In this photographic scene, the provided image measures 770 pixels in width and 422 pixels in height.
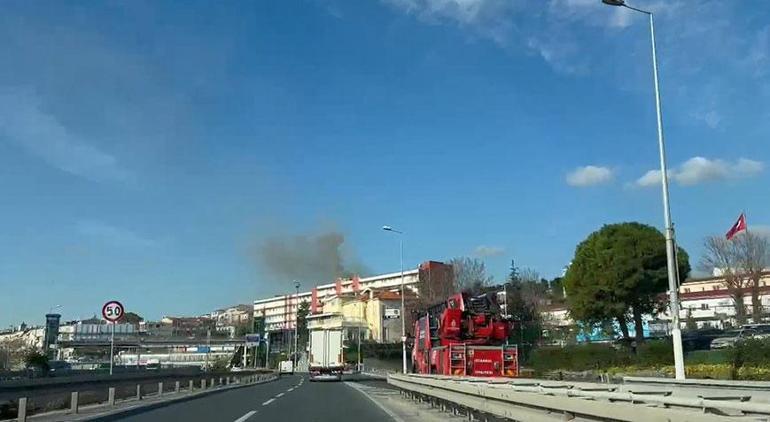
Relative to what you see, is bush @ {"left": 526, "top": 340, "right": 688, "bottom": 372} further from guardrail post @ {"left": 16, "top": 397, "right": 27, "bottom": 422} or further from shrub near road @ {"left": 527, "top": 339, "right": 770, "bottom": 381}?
guardrail post @ {"left": 16, "top": 397, "right": 27, "bottom": 422}

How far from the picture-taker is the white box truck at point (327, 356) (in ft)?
192

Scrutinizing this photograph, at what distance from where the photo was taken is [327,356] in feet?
193

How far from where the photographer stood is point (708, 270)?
236ft

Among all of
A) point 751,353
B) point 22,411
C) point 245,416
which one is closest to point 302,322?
point 751,353

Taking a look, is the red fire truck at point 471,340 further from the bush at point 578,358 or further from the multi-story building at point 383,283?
the multi-story building at point 383,283

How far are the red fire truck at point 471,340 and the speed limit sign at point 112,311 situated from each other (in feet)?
48.1

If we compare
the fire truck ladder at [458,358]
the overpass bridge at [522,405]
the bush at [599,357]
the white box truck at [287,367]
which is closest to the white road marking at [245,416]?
the overpass bridge at [522,405]

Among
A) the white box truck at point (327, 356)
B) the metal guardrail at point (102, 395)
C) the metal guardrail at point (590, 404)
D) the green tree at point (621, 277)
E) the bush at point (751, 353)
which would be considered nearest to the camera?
the metal guardrail at point (590, 404)

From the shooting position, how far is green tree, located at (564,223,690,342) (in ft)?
168

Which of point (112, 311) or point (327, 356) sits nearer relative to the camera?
point (112, 311)

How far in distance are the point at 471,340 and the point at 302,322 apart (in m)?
143

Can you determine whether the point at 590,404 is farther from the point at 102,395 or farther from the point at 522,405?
the point at 102,395

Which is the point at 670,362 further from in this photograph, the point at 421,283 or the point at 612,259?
the point at 421,283

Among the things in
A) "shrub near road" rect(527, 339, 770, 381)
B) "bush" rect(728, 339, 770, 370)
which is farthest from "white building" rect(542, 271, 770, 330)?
"bush" rect(728, 339, 770, 370)
